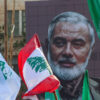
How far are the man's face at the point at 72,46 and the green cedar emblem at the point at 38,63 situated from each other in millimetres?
4564

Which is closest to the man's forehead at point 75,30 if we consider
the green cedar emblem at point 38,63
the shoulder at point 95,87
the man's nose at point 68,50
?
the man's nose at point 68,50

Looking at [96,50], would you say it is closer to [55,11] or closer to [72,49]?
[72,49]

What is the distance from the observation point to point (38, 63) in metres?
12.3

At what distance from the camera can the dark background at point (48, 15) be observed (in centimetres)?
1709

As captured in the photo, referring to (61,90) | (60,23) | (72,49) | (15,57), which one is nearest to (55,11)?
(60,23)

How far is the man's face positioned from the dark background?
40cm

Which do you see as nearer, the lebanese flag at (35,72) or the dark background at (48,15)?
the lebanese flag at (35,72)

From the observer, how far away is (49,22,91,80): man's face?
55.2 ft

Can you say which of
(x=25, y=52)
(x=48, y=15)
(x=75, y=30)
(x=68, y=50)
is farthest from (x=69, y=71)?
(x=25, y=52)

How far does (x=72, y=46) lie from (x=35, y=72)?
4.86m

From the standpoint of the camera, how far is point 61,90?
17.0 metres

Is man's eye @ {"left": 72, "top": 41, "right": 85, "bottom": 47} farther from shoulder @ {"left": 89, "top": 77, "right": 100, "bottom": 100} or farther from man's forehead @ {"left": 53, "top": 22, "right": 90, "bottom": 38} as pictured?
shoulder @ {"left": 89, "top": 77, "right": 100, "bottom": 100}

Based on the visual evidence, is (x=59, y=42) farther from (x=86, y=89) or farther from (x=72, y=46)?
(x=86, y=89)

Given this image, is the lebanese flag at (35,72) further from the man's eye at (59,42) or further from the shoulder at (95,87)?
the shoulder at (95,87)
